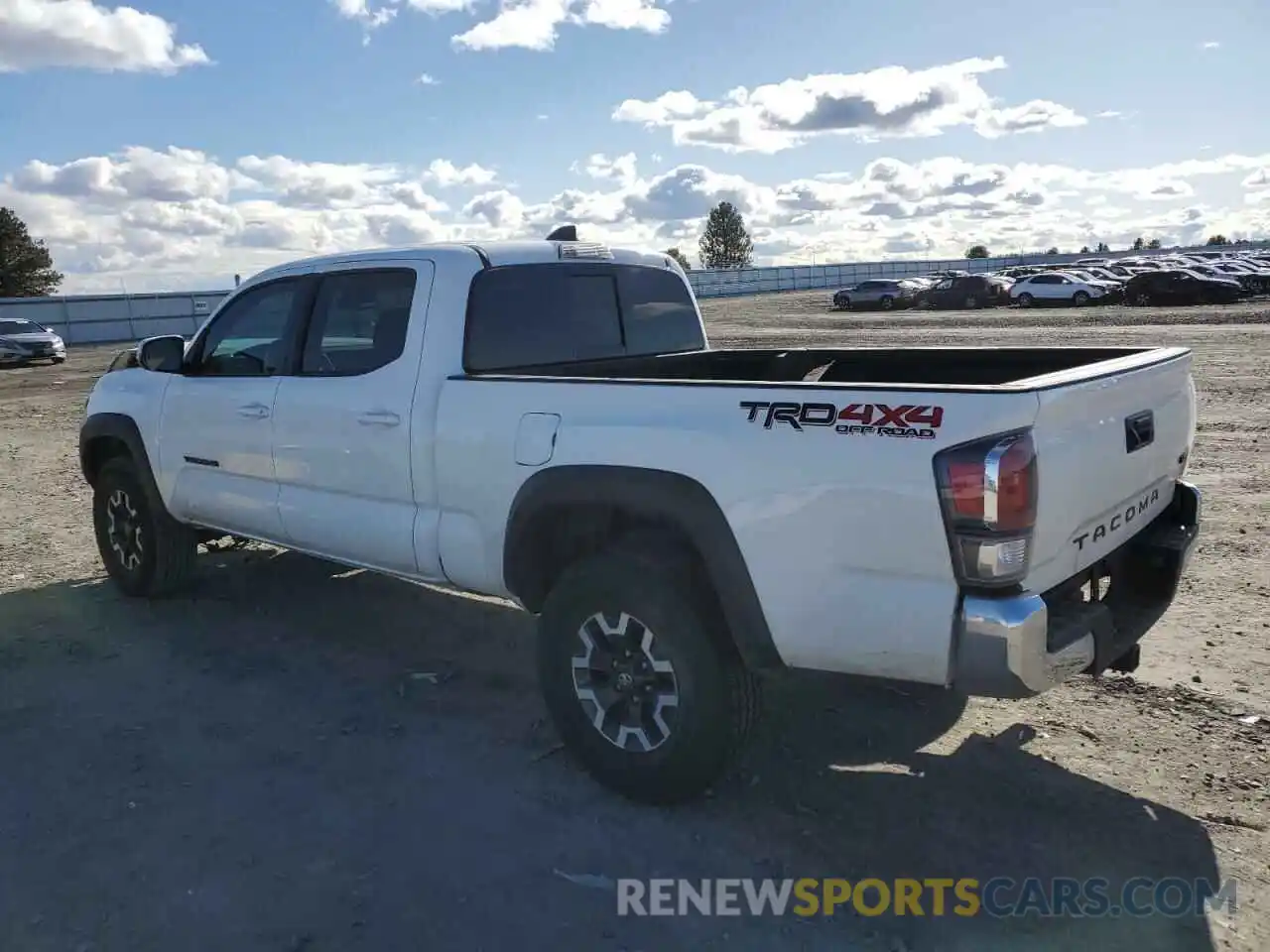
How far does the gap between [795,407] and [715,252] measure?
12618 cm

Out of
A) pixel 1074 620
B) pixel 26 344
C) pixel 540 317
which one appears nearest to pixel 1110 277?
pixel 26 344

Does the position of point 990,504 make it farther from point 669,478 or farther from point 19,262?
point 19,262

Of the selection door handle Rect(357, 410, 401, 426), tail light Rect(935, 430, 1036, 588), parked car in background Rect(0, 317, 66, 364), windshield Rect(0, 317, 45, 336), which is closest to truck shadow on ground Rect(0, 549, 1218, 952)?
tail light Rect(935, 430, 1036, 588)

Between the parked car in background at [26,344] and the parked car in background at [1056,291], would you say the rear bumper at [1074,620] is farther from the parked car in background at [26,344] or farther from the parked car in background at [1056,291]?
the parked car in background at [1056,291]

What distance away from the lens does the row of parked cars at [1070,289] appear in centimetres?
3438

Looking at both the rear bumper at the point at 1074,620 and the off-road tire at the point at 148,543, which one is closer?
the rear bumper at the point at 1074,620

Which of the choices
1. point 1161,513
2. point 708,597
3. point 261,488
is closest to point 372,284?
point 261,488

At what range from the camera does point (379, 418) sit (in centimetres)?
443

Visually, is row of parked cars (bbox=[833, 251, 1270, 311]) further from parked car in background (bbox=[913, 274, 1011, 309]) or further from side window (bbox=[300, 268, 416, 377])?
side window (bbox=[300, 268, 416, 377])

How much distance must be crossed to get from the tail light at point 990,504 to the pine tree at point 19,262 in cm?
7193

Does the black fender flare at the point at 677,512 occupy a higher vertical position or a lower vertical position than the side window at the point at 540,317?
lower

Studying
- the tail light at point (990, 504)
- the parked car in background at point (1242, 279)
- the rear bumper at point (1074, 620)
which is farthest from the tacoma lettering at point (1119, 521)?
the parked car in background at point (1242, 279)

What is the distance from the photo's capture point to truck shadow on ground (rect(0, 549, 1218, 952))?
3.00 meters

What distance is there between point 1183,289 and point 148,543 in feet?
119
